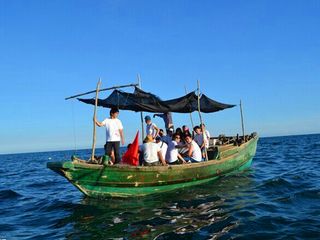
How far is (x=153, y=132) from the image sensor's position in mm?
14930

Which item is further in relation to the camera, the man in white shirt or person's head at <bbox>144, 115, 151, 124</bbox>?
person's head at <bbox>144, 115, 151, 124</bbox>

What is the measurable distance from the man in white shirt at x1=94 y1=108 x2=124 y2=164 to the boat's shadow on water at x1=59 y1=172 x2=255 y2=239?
1.48 meters

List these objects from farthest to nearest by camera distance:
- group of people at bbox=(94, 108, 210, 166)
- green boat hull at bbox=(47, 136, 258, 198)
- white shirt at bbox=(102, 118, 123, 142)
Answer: group of people at bbox=(94, 108, 210, 166), white shirt at bbox=(102, 118, 123, 142), green boat hull at bbox=(47, 136, 258, 198)

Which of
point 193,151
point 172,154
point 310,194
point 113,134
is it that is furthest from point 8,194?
point 310,194

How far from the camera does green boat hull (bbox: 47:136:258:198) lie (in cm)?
1146

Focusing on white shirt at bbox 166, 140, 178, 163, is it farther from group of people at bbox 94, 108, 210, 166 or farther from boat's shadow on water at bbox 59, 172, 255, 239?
boat's shadow on water at bbox 59, 172, 255, 239

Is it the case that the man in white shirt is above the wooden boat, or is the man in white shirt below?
above

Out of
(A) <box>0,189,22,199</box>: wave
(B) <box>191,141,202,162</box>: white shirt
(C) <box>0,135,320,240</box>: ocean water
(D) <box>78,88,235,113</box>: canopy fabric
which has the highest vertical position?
(D) <box>78,88,235,113</box>: canopy fabric

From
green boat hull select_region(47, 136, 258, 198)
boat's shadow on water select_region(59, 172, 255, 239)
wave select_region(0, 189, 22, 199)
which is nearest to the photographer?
boat's shadow on water select_region(59, 172, 255, 239)

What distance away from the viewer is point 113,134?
12258 mm

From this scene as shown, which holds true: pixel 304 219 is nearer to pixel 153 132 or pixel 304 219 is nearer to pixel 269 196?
pixel 269 196

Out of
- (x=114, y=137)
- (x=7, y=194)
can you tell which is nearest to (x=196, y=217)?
(x=114, y=137)

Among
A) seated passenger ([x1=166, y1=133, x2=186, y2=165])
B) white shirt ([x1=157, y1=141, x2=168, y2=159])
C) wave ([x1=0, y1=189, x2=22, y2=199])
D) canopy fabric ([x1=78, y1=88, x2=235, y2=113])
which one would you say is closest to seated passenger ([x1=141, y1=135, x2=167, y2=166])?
white shirt ([x1=157, y1=141, x2=168, y2=159])

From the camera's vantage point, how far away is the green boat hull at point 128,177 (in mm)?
11459
